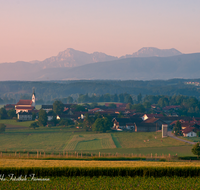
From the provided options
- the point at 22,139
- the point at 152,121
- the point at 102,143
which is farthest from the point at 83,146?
the point at 152,121

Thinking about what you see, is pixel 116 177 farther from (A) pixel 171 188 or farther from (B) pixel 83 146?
(B) pixel 83 146

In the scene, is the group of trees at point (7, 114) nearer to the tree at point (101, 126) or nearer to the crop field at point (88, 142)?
the crop field at point (88, 142)

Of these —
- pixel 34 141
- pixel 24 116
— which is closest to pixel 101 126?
pixel 34 141

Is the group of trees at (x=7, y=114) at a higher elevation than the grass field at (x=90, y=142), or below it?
higher

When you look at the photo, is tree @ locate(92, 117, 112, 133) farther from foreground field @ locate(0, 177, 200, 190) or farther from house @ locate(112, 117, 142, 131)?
foreground field @ locate(0, 177, 200, 190)

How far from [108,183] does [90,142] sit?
2027 inches

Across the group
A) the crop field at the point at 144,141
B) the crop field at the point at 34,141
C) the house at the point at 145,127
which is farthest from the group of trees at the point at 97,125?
the crop field at the point at 34,141

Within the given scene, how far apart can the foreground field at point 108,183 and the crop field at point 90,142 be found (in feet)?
137

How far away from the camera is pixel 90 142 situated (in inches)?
2953

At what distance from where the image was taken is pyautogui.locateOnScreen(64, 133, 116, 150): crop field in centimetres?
6781

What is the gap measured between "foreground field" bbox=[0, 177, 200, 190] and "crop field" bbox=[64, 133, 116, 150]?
41823mm

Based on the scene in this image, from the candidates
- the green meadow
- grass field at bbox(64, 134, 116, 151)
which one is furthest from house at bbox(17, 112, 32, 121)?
grass field at bbox(64, 134, 116, 151)

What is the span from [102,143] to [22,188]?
51182 mm

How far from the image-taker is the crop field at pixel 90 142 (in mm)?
67812
